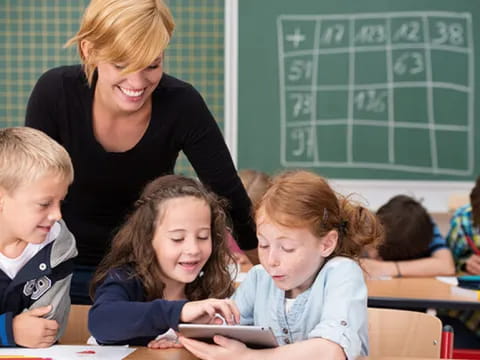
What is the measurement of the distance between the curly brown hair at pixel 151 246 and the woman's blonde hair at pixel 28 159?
0.89 ft

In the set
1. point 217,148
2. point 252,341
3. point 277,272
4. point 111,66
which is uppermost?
point 111,66

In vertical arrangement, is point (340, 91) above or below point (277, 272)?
above

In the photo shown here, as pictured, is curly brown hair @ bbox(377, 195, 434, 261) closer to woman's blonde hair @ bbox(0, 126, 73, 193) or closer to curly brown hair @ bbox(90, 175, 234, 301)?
curly brown hair @ bbox(90, 175, 234, 301)

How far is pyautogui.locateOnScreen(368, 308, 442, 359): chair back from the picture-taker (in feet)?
7.29

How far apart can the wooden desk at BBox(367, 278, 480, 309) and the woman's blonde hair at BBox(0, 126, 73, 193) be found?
1497 mm

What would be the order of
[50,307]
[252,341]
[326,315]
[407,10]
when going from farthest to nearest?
[407,10] → [50,307] → [326,315] → [252,341]

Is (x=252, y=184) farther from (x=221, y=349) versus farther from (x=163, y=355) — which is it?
(x=221, y=349)

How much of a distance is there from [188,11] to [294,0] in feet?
2.04

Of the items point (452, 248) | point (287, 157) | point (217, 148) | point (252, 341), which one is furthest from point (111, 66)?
point (287, 157)

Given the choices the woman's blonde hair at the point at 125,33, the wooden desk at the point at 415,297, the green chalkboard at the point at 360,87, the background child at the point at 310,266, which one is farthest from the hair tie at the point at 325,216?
the green chalkboard at the point at 360,87

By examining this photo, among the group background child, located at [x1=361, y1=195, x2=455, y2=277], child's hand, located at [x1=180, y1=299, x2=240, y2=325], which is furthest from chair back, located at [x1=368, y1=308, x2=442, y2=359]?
background child, located at [x1=361, y1=195, x2=455, y2=277]

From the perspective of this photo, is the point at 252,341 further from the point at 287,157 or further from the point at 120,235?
the point at 287,157

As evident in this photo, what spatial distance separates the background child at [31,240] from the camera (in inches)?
79.1

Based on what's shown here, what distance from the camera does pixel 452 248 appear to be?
13.2 feet
